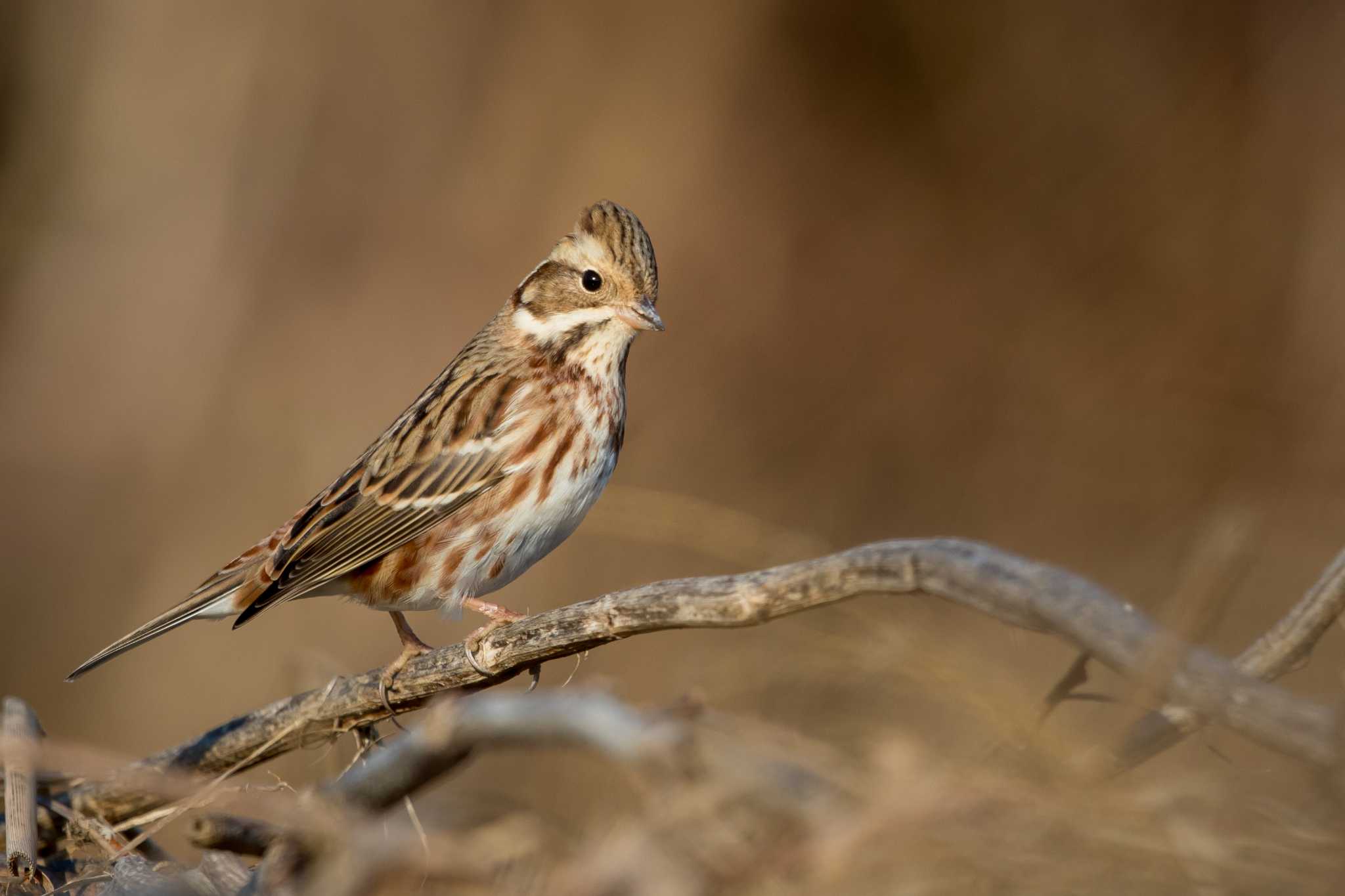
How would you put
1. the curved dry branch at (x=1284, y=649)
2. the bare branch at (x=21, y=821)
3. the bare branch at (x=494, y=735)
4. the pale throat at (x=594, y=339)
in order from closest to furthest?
1. the bare branch at (x=494, y=735)
2. the curved dry branch at (x=1284, y=649)
3. the bare branch at (x=21, y=821)
4. the pale throat at (x=594, y=339)

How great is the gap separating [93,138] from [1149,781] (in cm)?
816

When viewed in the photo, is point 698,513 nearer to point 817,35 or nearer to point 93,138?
point 817,35

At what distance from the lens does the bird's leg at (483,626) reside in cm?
307

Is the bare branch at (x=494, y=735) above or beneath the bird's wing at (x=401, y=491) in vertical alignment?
beneath

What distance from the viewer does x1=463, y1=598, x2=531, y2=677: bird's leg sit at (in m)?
3.07

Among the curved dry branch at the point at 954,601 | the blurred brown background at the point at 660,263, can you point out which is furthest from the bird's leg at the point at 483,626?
the blurred brown background at the point at 660,263

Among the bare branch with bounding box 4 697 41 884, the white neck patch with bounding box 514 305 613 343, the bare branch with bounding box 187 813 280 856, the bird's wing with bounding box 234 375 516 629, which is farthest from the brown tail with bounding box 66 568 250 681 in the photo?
the bare branch with bounding box 187 813 280 856

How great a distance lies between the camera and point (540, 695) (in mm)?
1724

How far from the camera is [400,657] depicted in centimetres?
358

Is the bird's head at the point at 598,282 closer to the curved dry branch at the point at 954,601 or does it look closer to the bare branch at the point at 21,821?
the curved dry branch at the point at 954,601

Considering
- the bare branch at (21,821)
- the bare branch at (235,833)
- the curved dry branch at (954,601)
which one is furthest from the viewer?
the bare branch at (21,821)

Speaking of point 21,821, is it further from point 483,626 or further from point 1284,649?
point 1284,649

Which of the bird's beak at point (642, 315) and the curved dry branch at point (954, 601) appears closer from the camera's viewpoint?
the curved dry branch at point (954, 601)

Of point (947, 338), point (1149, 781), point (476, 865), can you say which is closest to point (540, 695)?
point (476, 865)
